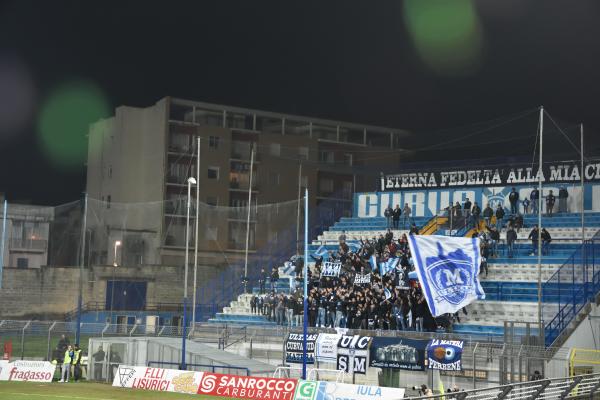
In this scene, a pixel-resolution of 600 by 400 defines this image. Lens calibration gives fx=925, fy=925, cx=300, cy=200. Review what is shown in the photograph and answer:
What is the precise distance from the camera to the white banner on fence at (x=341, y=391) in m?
29.0

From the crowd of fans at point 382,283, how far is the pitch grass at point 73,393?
1076 cm

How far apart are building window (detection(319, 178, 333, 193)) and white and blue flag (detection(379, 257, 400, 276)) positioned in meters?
54.1

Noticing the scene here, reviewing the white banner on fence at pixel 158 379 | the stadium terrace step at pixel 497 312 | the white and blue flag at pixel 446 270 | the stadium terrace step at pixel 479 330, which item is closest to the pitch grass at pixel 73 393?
the white banner on fence at pixel 158 379

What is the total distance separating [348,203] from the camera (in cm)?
6106


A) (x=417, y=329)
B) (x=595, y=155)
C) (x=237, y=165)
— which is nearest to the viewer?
(x=417, y=329)

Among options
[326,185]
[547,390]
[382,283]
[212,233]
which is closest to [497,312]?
[382,283]

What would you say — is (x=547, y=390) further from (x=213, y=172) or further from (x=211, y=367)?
(x=213, y=172)

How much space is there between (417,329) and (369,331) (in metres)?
3.94

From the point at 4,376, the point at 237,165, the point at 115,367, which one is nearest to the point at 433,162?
the point at 115,367

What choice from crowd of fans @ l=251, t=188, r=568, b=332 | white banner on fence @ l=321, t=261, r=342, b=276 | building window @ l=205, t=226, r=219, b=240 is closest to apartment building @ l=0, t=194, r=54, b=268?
building window @ l=205, t=226, r=219, b=240

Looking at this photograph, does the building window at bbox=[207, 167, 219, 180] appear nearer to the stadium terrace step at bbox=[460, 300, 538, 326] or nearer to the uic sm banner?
the stadium terrace step at bbox=[460, 300, 538, 326]

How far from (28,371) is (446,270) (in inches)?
749

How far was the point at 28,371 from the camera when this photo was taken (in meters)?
41.2

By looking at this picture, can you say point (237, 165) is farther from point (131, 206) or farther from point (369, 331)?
point (369, 331)
